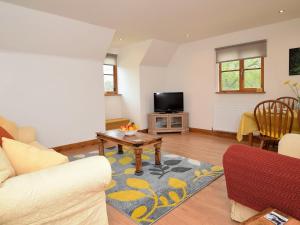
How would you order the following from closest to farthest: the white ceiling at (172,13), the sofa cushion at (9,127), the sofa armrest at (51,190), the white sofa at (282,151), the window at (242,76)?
1. the sofa armrest at (51,190)
2. the white sofa at (282,151)
3. the sofa cushion at (9,127)
4. the white ceiling at (172,13)
5. the window at (242,76)

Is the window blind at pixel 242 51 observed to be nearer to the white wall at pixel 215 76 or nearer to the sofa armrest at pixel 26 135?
the white wall at pixel 215 76

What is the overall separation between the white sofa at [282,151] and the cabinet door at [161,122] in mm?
3510

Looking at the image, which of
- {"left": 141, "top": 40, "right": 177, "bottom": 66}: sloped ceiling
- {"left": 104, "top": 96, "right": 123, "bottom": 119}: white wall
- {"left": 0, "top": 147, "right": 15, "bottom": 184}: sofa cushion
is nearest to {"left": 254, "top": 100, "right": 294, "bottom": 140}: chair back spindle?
{"left": 0, "top": 147, "right": 15, "bottom": 184}: sofa cushion

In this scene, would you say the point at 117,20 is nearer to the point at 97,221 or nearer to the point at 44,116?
the point at 44,116

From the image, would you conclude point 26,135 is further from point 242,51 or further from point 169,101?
point 242,51

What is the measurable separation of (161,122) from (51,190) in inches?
167

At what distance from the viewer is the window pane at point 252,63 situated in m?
4.18

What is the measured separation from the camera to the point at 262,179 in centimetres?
134

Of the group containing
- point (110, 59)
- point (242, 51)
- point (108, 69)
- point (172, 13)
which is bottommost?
point (108, 69)

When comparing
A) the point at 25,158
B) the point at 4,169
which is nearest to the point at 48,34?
the point at 25,158

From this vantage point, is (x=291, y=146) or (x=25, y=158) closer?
(x=25, y=158)

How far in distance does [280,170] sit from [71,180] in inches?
50.8

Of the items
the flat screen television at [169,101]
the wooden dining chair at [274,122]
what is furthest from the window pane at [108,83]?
the wooden dining chair at [274,122]

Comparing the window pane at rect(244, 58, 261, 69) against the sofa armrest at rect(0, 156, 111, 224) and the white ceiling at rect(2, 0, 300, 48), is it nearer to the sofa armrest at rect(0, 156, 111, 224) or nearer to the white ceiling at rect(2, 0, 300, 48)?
the white ceiling at rect(2, 0, 300, 48)
